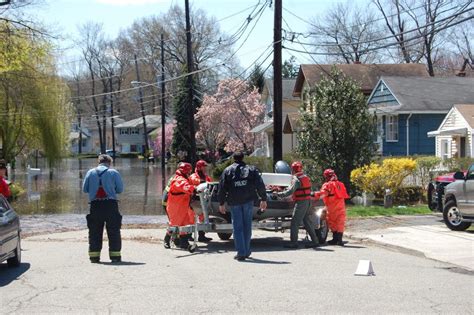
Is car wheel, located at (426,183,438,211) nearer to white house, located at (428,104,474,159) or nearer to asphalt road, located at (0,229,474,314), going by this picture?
asphalt road, located at (0,229,474,314)

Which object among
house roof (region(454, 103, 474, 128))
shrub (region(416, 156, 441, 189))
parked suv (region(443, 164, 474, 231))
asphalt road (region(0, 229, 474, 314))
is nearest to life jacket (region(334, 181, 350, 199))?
asphalt road (region(0, 229, 474, 314))

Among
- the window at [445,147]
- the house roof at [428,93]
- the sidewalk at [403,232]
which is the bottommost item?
the sidewalk at [403,232]

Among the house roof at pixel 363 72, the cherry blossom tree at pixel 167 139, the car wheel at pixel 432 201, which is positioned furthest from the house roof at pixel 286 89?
the car wheel at pixel 432 201

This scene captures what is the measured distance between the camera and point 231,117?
65.2m

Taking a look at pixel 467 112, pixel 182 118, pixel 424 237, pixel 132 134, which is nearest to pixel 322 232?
pixel 424 237

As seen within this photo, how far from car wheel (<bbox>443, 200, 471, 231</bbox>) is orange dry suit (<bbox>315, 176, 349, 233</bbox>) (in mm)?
3068

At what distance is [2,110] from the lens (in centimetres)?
3891

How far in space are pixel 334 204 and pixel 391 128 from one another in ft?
89.3

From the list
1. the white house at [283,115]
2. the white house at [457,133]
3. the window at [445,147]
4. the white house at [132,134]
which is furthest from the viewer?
the white house at [132,134]

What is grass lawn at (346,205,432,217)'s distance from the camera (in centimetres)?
2045

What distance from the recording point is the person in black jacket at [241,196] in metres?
12.3

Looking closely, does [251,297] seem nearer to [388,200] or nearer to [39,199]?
[388,200]

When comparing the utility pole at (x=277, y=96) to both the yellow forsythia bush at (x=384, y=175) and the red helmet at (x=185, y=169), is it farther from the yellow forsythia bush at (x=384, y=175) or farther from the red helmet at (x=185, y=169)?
the red helmet at (x=185, y=169)

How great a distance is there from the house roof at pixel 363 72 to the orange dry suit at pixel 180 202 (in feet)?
120
